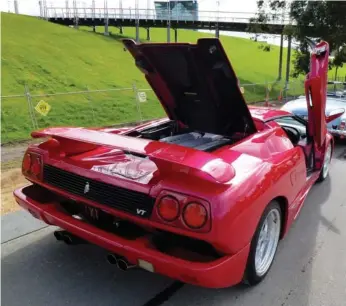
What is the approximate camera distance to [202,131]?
3812 millimetres

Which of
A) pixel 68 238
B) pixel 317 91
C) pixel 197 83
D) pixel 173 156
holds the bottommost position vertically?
pixel 68 238

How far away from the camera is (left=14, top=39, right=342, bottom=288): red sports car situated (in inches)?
85.0

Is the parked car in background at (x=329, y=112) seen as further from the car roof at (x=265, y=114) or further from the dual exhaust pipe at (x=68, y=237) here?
the dual exhaust pipe at (x=68, y=237)

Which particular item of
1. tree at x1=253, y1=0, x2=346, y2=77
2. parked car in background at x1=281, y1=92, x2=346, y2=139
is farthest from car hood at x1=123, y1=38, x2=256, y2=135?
tree at x1=253, y1=0, x2=346, y2=77

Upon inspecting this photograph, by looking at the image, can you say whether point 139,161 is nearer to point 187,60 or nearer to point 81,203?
point 81,203

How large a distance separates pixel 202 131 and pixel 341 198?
2236mm

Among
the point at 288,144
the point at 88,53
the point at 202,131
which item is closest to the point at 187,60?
the point at 202,131

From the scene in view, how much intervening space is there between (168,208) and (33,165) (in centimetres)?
133

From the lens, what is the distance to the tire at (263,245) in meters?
2.51

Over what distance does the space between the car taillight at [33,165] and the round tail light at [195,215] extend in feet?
4.41

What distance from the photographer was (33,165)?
115 inches

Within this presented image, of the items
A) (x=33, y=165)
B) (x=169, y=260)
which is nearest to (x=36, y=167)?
(x=33, y=165)

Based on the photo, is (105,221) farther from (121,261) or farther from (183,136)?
(183,136)

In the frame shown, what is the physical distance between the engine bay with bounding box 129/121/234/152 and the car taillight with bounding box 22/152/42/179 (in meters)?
1.11
